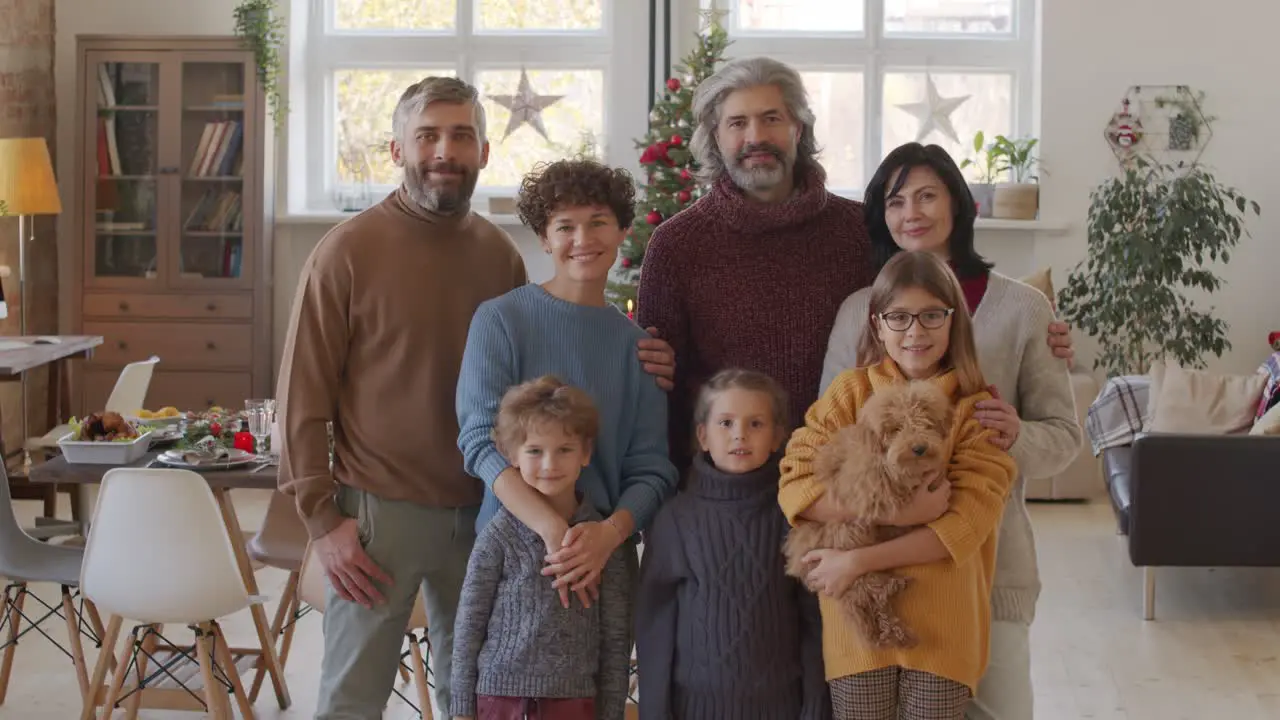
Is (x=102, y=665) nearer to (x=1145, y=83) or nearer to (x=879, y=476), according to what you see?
(x=879, y=476)

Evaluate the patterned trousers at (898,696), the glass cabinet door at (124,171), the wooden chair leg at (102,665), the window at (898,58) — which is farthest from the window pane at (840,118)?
the patterned trousers at (898,696)

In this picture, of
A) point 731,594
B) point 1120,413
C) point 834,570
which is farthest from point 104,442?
point 1120,413

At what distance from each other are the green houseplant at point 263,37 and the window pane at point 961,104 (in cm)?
308

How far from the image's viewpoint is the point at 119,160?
6754 mm

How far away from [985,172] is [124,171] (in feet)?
14.0

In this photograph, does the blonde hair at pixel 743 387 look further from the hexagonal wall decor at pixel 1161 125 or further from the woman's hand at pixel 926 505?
the hexagonal wall decor at pixel 1161 125

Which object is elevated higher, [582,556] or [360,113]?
[360,113]

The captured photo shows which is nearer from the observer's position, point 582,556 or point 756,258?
point 582,556

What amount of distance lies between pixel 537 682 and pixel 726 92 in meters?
1.08

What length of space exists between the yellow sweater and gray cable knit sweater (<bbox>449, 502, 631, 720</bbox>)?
37cm

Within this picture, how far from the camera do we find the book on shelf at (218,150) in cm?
673

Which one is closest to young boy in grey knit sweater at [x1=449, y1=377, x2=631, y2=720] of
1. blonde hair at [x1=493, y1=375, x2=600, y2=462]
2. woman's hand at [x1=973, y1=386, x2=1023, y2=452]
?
blonde hair at [x1=493, y1=375, x2=600, y2=462]

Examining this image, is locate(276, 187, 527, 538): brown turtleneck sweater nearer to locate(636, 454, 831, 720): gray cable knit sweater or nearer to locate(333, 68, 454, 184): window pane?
locate(636, 454, 831, 720): gray cable knit sweater

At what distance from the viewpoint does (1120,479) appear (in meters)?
5.12
